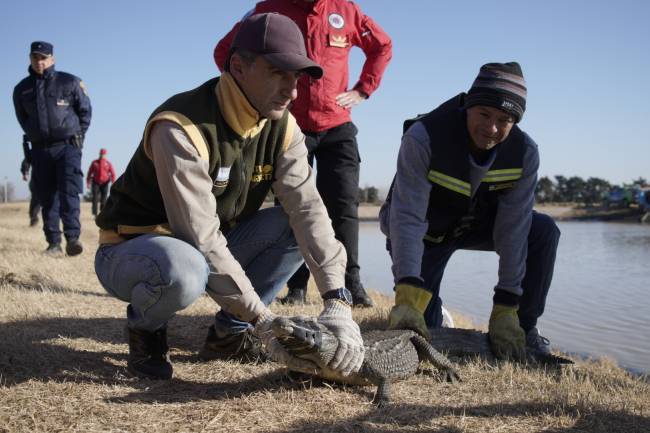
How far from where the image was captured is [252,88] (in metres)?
2.87

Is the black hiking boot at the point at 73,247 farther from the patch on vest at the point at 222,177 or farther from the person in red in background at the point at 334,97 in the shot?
the patch on vest at the point at 222,177

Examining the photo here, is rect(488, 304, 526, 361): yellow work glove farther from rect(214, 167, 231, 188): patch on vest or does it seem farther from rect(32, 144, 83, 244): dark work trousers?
rect(32, 144, 83, 244): dark work trousers

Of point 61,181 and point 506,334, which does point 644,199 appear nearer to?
point 61,181

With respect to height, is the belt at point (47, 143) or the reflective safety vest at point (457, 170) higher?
the belt at point (47, 143)

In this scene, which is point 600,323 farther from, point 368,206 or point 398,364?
point 368,206

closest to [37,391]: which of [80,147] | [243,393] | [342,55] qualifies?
[243,393]

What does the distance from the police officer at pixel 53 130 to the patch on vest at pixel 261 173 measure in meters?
4.87

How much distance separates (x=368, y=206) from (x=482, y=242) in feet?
104

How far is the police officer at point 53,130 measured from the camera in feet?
24.7

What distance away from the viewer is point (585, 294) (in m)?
8.25

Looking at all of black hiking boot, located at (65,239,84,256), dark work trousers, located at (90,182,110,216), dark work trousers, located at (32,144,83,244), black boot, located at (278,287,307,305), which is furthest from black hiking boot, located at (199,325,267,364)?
dark work trousers, located at (90,182,110,216)

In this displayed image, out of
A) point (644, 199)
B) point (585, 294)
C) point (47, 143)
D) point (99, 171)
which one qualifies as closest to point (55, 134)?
point (47, 143)

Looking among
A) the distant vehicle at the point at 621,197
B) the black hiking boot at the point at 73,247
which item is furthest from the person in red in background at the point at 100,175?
the distant vehicle at the point at 621,197

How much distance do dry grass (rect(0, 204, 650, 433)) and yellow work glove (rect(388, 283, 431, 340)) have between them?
Result: 31 centimetres
